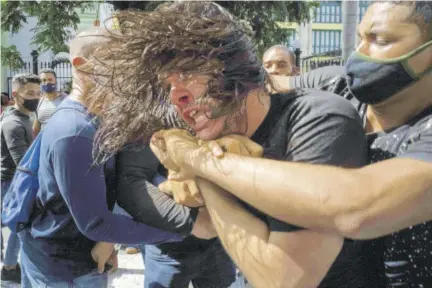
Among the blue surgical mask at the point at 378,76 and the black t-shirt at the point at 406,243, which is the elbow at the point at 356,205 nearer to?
the black t-shirt at the point at 406,243

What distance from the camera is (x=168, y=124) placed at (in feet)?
5.24

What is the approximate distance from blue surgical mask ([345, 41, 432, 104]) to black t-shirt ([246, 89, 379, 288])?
0.40 feet

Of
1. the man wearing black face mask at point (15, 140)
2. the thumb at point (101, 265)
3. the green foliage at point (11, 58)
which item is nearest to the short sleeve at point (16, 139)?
the man wearing black face mask at point (15, 140)

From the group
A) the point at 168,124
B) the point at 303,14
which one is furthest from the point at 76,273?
the point at 303,14

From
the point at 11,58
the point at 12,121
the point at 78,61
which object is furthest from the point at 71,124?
the point at 11,58

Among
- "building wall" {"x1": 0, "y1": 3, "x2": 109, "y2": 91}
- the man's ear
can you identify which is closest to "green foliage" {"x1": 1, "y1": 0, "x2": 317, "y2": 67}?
"building wall" {"x1": 0, "y1": 3, "x2": 109, "y2": 91}

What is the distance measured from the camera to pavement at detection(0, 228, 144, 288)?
15.8 feet

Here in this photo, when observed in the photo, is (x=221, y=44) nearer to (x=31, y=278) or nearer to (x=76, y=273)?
(x=76, y=273)

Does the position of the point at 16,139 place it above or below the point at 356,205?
below

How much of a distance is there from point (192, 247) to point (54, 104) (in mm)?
4149

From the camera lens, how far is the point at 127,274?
5.04 m

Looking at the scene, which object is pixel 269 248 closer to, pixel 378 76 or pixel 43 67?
pixel 378 76

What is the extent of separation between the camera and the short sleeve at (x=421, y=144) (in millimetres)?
1200

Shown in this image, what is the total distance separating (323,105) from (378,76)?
0.19m
